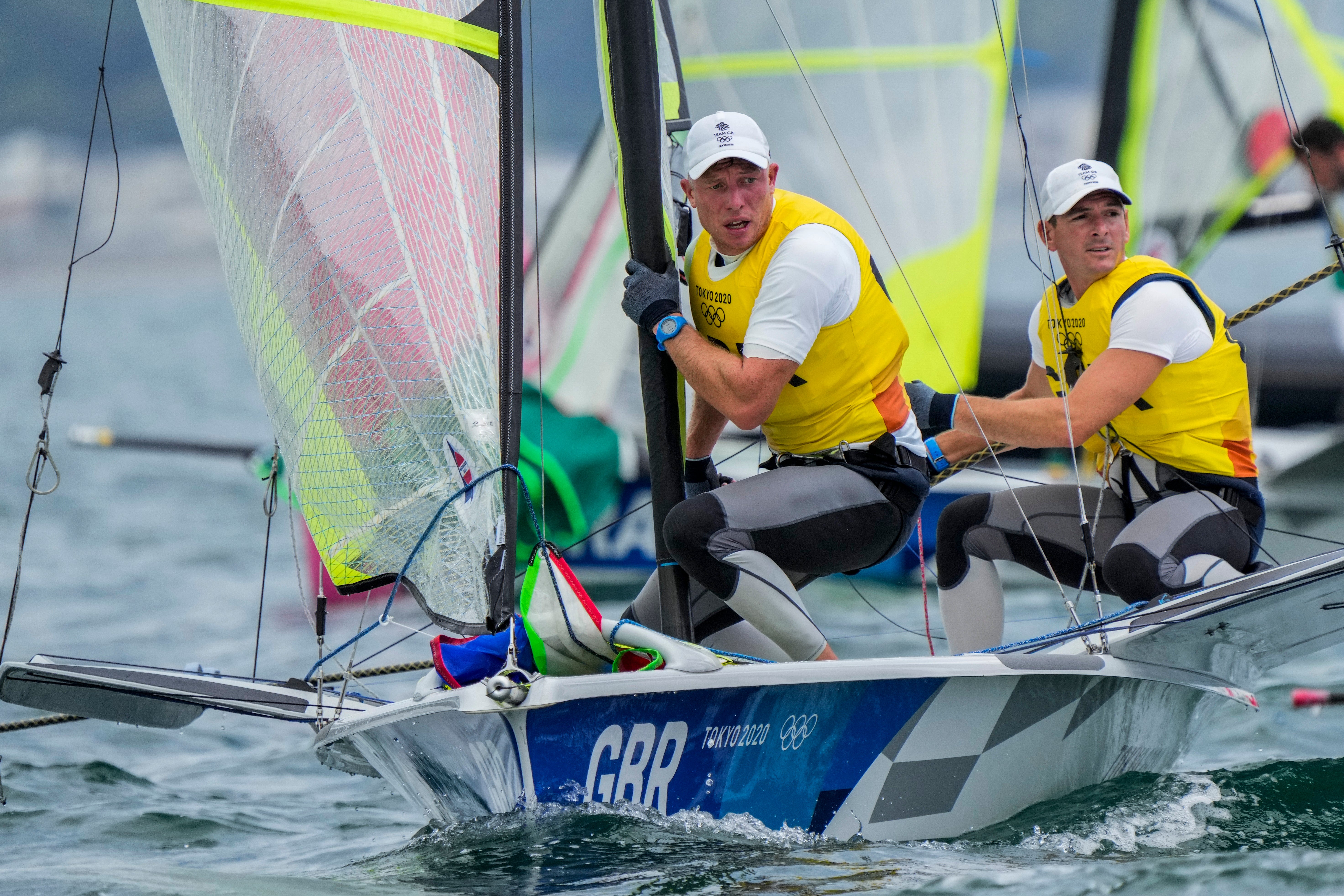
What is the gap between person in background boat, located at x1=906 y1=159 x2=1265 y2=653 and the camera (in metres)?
2.49

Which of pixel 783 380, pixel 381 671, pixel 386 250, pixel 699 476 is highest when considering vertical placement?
pixel 386 250

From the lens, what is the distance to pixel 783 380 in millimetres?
2258

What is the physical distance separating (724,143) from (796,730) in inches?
38.9

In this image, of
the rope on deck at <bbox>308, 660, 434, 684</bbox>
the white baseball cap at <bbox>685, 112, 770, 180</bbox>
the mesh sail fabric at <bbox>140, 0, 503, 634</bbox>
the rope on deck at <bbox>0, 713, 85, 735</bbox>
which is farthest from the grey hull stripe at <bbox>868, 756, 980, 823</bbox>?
the rope on deck at <bbox>0, 713, 85, 735</bbox>

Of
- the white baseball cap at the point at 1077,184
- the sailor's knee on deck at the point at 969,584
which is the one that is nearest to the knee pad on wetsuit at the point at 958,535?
the sailor's knee on deck at the point at 969,584

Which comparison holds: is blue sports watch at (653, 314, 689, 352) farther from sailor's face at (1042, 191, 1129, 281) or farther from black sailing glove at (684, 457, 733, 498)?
sailor's face at (1042, 191, 1129, 281)

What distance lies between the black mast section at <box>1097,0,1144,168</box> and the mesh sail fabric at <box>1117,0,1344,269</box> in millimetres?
24

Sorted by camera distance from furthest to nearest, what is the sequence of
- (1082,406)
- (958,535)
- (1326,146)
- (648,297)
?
(1326,146) < (958,535) < (1082,406) < (648,297)

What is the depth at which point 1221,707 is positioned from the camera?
2.90 metres

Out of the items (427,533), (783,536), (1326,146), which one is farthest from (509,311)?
(1326,146)

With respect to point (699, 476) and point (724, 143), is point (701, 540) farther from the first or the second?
point (724, 143)

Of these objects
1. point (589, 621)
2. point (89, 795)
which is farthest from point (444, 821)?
point (89, 795)

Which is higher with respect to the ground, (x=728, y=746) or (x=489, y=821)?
(x=728, y=746)

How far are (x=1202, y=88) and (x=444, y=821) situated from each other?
6.17 metres
